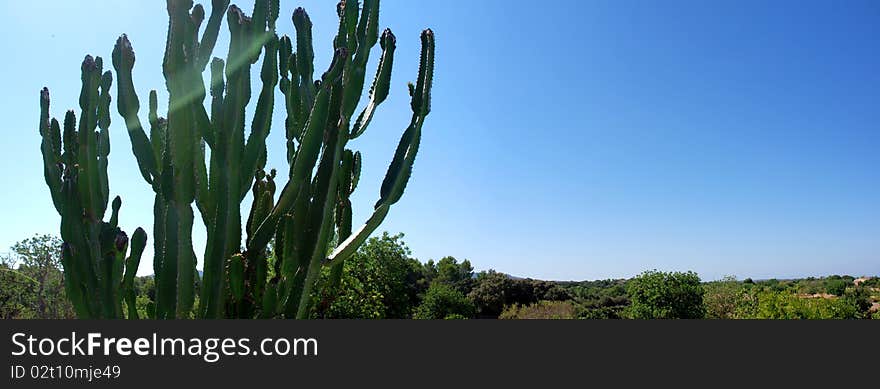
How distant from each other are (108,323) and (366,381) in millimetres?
998

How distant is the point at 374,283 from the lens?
15680mm

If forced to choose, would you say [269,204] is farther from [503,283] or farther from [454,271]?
[454,271]

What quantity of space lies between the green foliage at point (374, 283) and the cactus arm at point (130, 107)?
9732mm

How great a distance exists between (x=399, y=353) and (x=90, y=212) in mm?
1644

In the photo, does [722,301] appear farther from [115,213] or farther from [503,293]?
[115,213]

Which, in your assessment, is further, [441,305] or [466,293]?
[466,293]

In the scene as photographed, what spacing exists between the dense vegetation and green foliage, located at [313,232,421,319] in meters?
0.03

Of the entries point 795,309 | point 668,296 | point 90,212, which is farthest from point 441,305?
point 90,212

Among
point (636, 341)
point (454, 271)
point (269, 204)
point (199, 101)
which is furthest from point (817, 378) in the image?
point (454, 271)

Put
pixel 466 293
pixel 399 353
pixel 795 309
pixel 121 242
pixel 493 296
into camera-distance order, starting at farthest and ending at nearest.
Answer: pixel 466 293 → pixel 493 296 → pixel 795 309 → pixel 121 242 → pixel 399 353

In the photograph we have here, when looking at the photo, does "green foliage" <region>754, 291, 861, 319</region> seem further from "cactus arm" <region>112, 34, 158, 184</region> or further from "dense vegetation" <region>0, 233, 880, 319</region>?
"cactus arm" <region>112, 34, 158, 184</region>

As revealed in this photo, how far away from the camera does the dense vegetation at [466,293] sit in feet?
40.4

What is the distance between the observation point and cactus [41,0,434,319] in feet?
7.88

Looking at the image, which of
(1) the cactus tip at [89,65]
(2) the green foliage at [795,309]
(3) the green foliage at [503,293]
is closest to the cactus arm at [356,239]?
(1) the cactus tip at [89,65]
